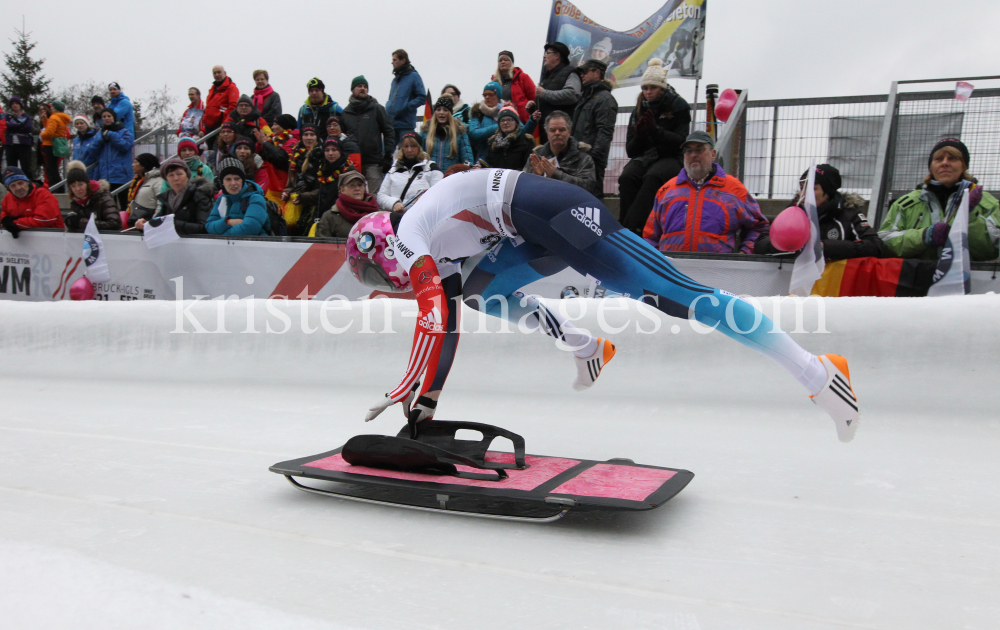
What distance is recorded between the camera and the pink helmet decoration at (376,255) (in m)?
2.77

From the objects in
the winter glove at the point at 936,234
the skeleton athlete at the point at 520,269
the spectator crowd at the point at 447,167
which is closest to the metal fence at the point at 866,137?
the spectator crowd at the point at 447,167

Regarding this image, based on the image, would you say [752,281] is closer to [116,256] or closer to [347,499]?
[347,499]

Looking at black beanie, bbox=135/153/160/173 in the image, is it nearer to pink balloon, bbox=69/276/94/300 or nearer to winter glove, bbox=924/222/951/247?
pink balloon, bbox=69/276/94/300

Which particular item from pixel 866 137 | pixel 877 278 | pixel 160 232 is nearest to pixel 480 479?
pixel 877 278

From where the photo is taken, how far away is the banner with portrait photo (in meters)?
6.87

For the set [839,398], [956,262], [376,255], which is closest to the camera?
[839,398]

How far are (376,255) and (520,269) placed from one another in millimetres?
572

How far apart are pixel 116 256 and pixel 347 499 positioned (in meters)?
4.67

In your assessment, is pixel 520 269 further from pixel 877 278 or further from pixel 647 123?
pixel 647 123

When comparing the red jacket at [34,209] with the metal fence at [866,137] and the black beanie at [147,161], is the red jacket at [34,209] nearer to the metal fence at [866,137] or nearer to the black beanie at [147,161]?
the black beanie at [147,161]

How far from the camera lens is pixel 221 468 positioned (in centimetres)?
276

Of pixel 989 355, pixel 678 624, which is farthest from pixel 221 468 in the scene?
pixel 989 355

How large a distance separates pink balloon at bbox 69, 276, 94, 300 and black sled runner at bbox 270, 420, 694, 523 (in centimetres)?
443

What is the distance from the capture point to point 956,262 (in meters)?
3.77
